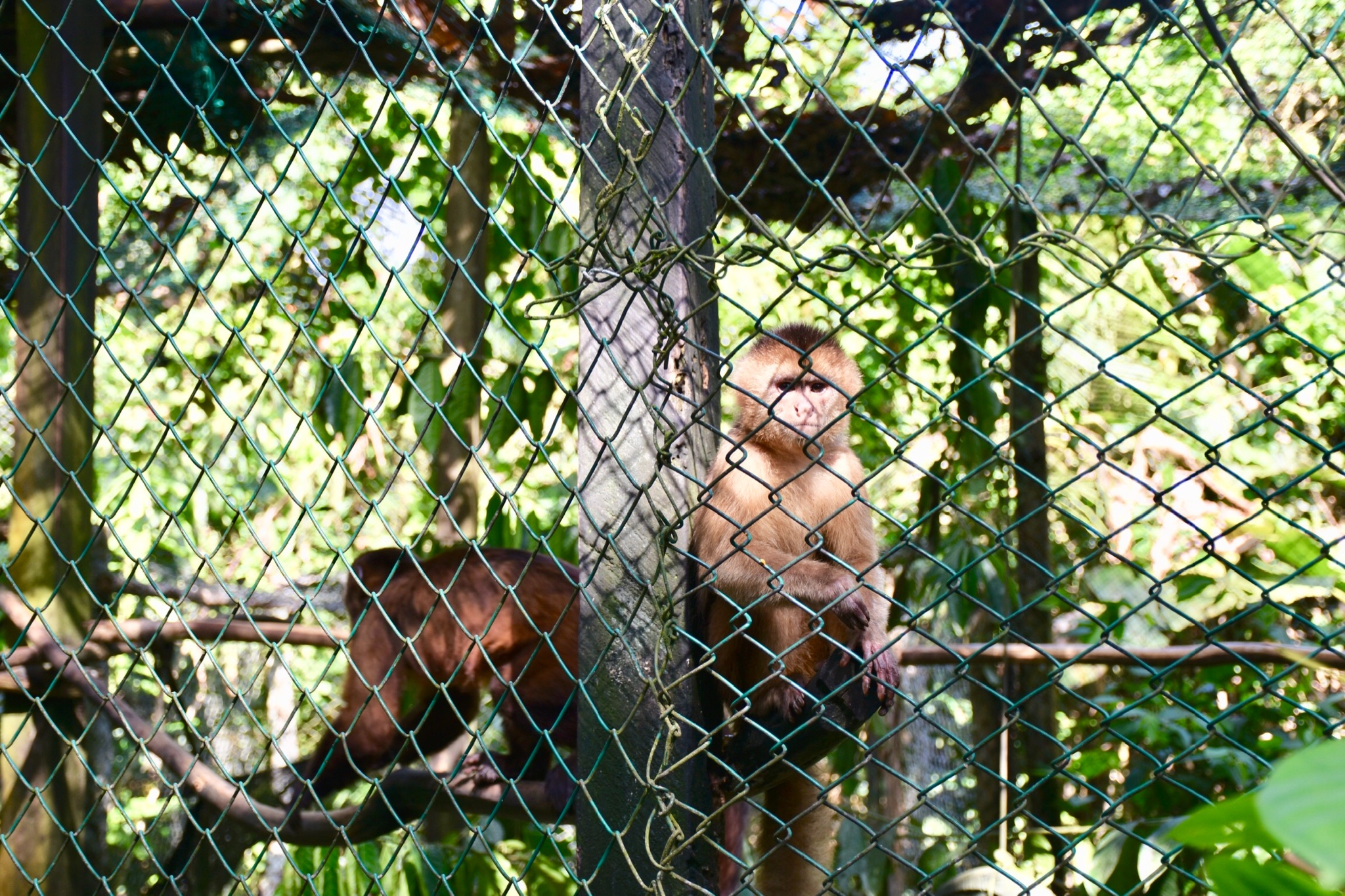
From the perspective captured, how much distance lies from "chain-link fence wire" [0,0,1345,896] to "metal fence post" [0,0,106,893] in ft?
0.05

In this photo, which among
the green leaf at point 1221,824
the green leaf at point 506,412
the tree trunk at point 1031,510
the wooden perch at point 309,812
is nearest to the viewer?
the green leaf at point 1221,824

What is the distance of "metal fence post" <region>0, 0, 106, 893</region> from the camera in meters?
3.07

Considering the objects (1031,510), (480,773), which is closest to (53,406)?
(480,773)

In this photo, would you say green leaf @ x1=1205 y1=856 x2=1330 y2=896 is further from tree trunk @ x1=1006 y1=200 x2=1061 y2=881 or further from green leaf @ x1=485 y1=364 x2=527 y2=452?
tree trunk @ x1=1006 y1=200 x2=1061 y2=881

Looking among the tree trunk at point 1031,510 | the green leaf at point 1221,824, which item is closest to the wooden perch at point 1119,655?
the tree trunk at point 1031,510

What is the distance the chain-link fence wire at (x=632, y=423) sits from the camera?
155 cm

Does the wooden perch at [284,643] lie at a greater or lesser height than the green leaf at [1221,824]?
greater

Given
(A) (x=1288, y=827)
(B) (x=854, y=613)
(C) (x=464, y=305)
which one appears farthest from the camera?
(C) (x=464, y=305)

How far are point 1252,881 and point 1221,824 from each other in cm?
5

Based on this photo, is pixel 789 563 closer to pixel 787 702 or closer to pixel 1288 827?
pixel 787 702

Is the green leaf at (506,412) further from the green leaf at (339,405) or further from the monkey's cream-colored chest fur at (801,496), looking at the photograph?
the monkey's cream-colored chest fur at (801,496)

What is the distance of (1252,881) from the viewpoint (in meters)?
0.56

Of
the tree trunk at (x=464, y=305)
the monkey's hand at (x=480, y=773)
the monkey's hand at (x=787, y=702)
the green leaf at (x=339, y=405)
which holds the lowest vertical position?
the monkey's hand at (x=787, y=702)

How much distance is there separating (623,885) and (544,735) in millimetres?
249
